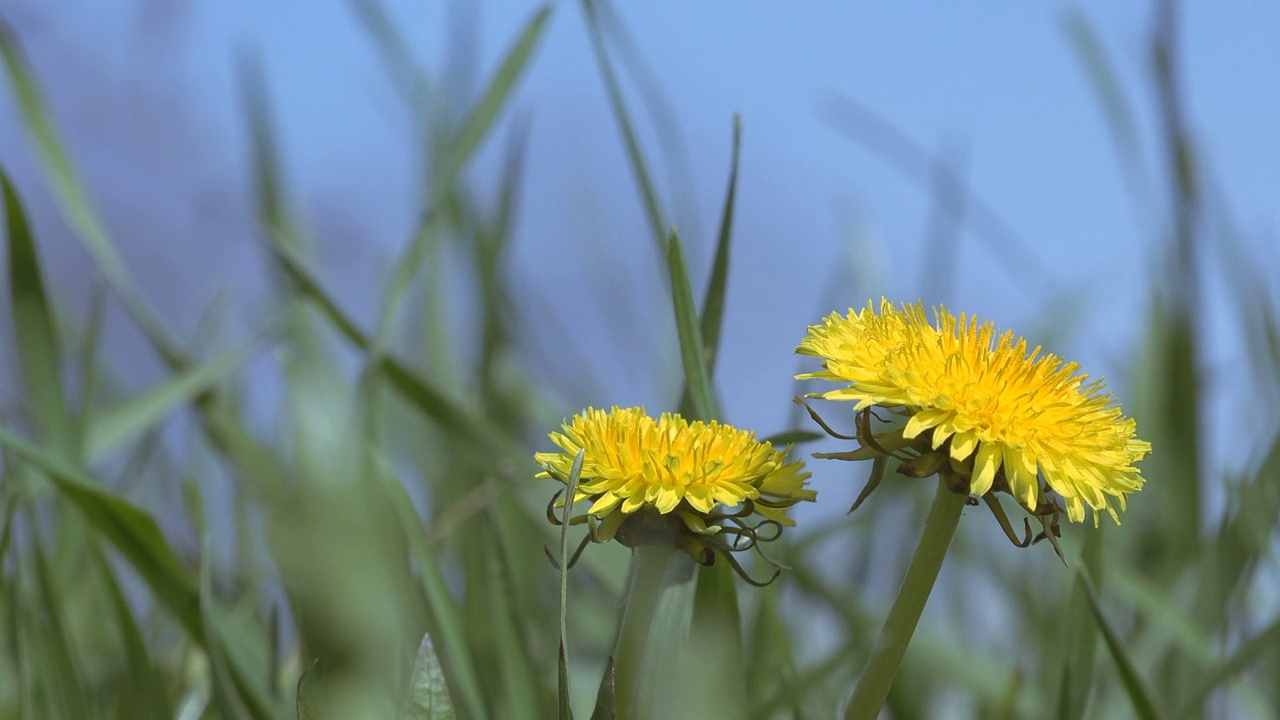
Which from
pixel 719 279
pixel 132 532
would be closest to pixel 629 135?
pixel 719 279

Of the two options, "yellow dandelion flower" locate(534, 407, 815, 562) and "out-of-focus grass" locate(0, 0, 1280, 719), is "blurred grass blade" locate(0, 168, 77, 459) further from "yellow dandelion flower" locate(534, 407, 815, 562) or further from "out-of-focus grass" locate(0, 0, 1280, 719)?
"yellow dandelion flower" locate(534, 407, 815, 562)

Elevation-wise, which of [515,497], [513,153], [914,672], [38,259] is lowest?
[914,672]

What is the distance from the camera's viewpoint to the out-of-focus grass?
390mm

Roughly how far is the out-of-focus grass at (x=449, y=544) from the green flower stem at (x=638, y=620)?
0.15 ft

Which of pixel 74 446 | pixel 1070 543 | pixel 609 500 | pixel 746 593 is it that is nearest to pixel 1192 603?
pixel 1070 543

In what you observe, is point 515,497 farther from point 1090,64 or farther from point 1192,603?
point 1090,64

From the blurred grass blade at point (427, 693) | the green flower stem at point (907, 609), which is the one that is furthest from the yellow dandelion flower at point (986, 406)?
the blurred grass blade at point (427, 693)

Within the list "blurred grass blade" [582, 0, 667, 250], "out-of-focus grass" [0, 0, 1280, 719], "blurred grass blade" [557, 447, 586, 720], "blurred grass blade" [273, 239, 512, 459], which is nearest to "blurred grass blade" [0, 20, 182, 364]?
"out-of-focus grass" [0, 0, 1280, 719]

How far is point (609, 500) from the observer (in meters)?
0.25

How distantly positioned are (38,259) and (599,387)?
1.82 feet

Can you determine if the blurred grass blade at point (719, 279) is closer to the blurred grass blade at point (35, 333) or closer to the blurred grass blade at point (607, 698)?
the blurred grass blade at point (607, 698)

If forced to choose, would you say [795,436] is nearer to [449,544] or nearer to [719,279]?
[719,279]

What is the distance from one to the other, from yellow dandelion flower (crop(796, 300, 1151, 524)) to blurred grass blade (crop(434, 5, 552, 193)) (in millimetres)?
343

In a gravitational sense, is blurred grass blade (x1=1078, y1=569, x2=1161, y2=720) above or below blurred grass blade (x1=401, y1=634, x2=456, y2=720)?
below
